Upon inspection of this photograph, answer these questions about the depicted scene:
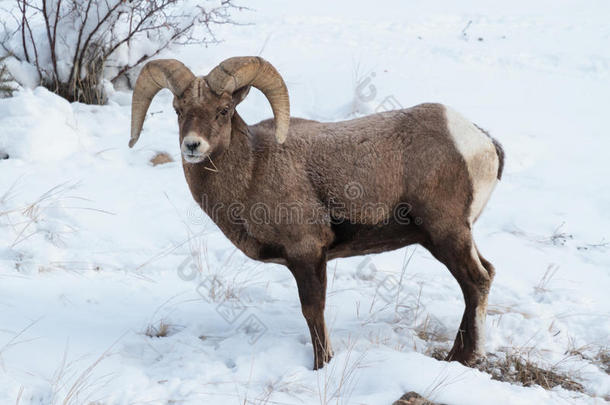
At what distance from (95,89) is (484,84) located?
6.83 metres

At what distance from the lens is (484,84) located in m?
10.7

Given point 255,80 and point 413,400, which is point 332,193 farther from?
point 413,400

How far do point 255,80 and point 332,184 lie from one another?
89 centimetres

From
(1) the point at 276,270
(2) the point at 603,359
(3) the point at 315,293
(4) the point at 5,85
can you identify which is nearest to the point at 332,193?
(3) the point at 315,293

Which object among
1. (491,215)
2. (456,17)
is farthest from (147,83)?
(456,17)

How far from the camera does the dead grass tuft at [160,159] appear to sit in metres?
7.69

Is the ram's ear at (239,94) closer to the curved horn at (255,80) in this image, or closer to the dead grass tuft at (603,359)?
the curved horn at (255,80)

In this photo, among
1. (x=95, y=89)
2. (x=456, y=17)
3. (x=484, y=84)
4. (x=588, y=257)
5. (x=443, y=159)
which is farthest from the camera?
(x=456, y=17)

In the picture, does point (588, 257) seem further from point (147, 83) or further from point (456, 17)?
point (456, 17)

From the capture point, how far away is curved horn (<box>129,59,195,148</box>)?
150 inches

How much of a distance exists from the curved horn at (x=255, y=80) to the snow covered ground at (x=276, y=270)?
5.47ft

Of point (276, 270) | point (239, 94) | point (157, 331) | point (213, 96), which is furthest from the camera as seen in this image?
point (276, 270)

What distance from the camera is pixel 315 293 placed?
13.2 feet

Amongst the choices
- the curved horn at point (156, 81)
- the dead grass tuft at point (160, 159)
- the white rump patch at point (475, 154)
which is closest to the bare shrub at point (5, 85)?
the dead grass tuft at point (160, 159)
